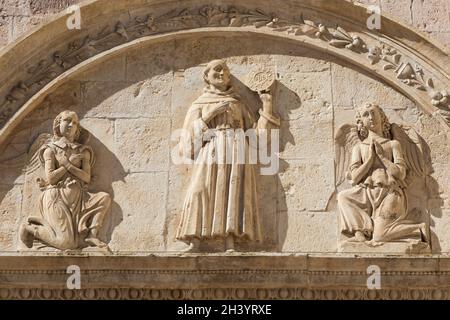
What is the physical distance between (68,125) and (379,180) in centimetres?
285

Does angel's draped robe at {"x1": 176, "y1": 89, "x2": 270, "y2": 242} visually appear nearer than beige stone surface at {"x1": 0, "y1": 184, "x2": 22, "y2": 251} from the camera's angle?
Yes

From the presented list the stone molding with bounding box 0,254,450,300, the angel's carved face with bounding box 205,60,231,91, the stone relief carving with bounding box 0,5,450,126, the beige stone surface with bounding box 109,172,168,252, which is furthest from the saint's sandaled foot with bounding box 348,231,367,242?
the angel's carved face with bounding box 205,60,231,91

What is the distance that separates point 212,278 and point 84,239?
1.23 m

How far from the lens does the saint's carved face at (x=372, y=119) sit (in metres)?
11.1

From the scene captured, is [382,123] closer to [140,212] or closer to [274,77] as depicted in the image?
[274,77]

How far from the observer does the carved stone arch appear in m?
11.3

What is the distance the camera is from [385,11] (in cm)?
1145

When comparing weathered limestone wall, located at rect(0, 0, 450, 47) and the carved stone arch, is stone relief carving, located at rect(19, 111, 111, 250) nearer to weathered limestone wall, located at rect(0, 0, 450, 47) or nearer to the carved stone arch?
the carved stone arch

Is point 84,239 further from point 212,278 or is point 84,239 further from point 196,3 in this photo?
point 196,3

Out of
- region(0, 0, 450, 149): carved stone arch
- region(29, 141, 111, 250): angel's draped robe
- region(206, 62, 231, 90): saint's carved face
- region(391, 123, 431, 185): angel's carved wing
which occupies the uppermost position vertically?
region(0, 0, 450, 149): carved stone arch

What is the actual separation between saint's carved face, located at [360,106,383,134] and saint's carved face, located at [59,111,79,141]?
262cm

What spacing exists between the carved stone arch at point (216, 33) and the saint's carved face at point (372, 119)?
0.39 m

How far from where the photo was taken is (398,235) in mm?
10711

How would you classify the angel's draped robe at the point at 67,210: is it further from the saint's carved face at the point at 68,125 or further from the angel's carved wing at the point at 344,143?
the angel's carved wing at the point at 344,143
